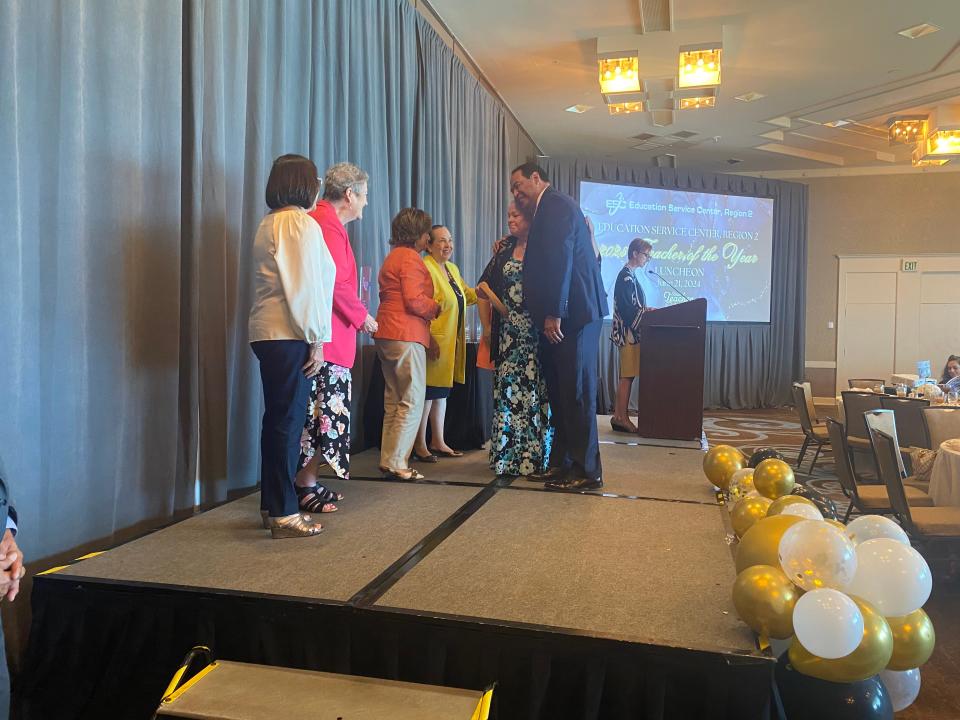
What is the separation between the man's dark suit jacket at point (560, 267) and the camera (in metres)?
3.08

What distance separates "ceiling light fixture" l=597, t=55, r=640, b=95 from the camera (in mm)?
6336

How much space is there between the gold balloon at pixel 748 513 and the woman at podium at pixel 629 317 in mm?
2816

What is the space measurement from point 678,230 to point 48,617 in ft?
30.9

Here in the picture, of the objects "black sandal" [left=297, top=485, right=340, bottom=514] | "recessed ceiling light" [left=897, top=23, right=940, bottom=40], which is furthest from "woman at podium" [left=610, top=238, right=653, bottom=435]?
"recessed ceiling light" [left=897, top=23, right=940, bottom=40]

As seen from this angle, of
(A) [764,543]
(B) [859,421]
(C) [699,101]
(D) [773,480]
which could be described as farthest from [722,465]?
(C) [699,101]

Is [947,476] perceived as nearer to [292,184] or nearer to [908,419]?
[908,419]

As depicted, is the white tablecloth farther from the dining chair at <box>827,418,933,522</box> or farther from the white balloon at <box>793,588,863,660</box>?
the white balloon at <box>793,588,863,660</box>

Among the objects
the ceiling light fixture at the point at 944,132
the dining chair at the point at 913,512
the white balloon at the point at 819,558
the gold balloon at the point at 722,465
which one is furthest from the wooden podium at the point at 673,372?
the ceiling light fixture at the point at 944,132

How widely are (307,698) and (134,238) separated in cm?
172

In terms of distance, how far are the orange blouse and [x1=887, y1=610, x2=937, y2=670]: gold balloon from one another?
2.13 metres

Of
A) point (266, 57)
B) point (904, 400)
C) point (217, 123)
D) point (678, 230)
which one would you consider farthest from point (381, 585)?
point (678, 230)

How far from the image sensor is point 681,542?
7.97 ft

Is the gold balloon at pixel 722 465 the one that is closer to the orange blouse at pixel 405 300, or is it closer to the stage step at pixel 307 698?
the orange blouse at pixel 405 300

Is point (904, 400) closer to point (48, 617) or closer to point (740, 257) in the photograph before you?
point (48, 617)
